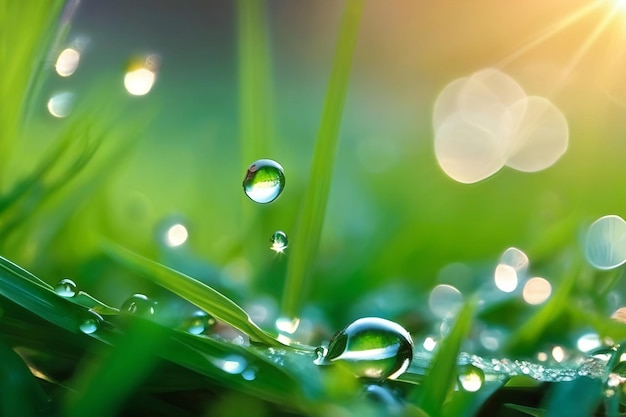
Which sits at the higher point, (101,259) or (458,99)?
(458,99)

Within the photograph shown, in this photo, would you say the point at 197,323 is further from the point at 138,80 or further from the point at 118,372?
the point at 138,80

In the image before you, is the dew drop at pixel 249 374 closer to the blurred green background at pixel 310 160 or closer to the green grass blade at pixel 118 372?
the green grass blade at pixel 118 372

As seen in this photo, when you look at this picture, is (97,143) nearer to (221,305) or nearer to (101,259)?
(101,259)

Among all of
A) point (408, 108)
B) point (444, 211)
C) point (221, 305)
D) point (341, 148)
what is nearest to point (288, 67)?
point (408, 108)

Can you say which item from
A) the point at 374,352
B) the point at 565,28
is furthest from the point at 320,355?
the point at 565,28

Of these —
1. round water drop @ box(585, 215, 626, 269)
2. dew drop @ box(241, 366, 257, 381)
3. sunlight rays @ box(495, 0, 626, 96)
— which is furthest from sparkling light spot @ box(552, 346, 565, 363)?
sunlight rays @ box(495, 0, 626, 96)
